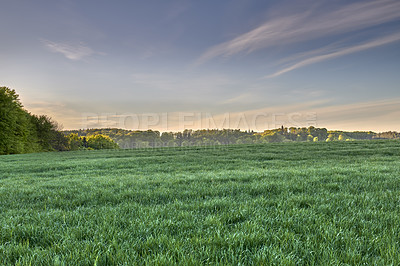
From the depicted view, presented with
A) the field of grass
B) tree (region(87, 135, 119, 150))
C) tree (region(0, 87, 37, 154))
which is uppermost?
tree (region(0, 87, 37, 154))

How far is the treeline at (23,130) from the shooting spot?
45531 millimetres

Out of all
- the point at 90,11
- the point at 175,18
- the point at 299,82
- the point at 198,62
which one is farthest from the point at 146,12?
the point at 299,82

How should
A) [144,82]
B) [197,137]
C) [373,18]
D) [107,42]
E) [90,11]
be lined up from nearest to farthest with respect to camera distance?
[373,18] < [90,11] < [107,42] < [144,82] < [197,137]

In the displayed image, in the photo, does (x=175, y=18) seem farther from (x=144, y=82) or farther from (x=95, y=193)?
(x=95, y=193)

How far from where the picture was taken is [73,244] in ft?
7.75

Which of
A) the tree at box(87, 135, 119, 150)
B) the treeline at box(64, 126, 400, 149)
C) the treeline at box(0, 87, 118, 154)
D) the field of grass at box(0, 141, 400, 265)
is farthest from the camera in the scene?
the tree at box(87, 135, 119, 150)

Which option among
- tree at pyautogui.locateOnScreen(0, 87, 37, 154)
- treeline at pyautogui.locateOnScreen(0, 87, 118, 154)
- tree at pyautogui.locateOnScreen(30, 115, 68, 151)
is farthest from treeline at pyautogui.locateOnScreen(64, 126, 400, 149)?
tree at pyautogui.locateOnScreen(0, 87, 37, 154)

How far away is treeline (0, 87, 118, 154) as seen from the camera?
4553 cm

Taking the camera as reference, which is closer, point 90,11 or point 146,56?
point 90,11

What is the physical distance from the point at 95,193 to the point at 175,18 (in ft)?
102

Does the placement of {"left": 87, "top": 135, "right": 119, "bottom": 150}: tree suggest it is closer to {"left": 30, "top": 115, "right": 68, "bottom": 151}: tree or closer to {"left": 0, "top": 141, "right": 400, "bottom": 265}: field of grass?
{"left": 30, "top": 115, "right": 68, "bottom": 151}: tree

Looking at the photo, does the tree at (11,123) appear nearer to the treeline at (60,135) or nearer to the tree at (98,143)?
the treeline at (60,135)

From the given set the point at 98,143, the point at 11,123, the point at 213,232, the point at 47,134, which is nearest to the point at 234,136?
the point at 98,143

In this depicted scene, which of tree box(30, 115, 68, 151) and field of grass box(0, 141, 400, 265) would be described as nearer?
field of grass box(0, 141, 400, 265)
